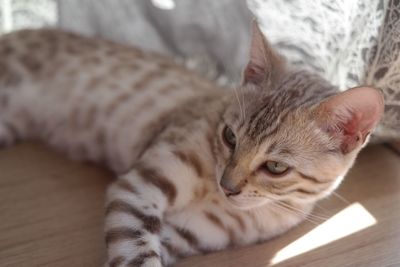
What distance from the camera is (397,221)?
158 centimetres

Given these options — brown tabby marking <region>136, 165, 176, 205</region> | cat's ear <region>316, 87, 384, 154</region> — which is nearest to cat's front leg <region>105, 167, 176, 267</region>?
brown tabby marking <region>136, 165, 176, 205</region>

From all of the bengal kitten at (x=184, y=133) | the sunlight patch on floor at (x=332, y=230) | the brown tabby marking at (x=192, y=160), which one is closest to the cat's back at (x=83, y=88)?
the bengal kitten at (x=184, y=133)

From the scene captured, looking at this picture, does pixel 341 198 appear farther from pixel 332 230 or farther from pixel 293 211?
pixel 293 211

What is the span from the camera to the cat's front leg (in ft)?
4.29

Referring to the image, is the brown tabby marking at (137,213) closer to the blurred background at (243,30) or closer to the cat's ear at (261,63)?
the cat's ear at (261,63)

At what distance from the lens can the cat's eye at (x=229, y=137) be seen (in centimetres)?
140

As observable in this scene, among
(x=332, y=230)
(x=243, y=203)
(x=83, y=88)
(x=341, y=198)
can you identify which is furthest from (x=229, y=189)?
(x=83, y=88)

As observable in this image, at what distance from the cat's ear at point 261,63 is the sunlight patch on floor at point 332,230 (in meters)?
0.46

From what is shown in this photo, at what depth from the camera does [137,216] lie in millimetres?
1370

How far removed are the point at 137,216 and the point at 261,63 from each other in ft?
1.70

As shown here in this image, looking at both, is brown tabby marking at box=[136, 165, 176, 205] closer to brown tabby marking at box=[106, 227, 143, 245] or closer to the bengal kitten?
the bengal kitten

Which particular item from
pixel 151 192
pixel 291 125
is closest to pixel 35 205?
pixel 151 192

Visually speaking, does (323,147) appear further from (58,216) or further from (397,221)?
(58,216)

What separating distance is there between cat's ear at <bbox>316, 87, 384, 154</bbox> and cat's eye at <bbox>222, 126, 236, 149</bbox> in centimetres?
23
